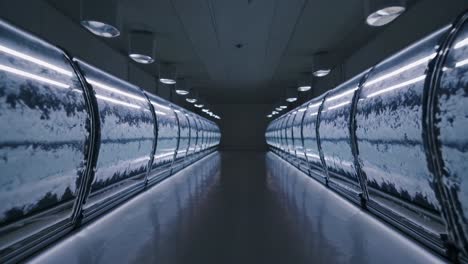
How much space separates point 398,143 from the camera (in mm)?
2289

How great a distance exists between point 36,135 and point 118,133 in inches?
51.6

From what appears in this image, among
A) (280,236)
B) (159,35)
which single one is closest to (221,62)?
(159,35)

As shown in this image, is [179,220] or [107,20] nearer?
[179,220]

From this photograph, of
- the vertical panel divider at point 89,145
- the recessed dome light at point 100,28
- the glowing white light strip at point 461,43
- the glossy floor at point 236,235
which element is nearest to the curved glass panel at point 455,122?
the glowing white light strip at point 461,43

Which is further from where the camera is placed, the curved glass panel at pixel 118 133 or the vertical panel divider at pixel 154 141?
the vertical panel divider at pixel 154 141

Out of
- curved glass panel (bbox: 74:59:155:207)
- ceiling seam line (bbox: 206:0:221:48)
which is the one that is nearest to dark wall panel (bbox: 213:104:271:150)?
ceiling seam line (bbox: 206:0:221:48)

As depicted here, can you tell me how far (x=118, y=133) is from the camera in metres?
3.21

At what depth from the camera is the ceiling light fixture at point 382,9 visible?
14.0ft

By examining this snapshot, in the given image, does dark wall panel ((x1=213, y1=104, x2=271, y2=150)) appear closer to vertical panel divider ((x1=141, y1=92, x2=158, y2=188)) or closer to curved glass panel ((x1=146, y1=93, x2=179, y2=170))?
curved glass panel ((x1=146, y1=93, x2=179, y2=170))

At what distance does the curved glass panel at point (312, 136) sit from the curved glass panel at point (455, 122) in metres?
3.33

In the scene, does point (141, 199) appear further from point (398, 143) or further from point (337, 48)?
point (337, 48)

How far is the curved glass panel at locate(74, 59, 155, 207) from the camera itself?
286cm

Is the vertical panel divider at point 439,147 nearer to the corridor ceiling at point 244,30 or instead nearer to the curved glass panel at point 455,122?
the curved glass panel at point 455,122

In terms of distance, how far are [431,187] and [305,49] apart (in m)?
7.46
